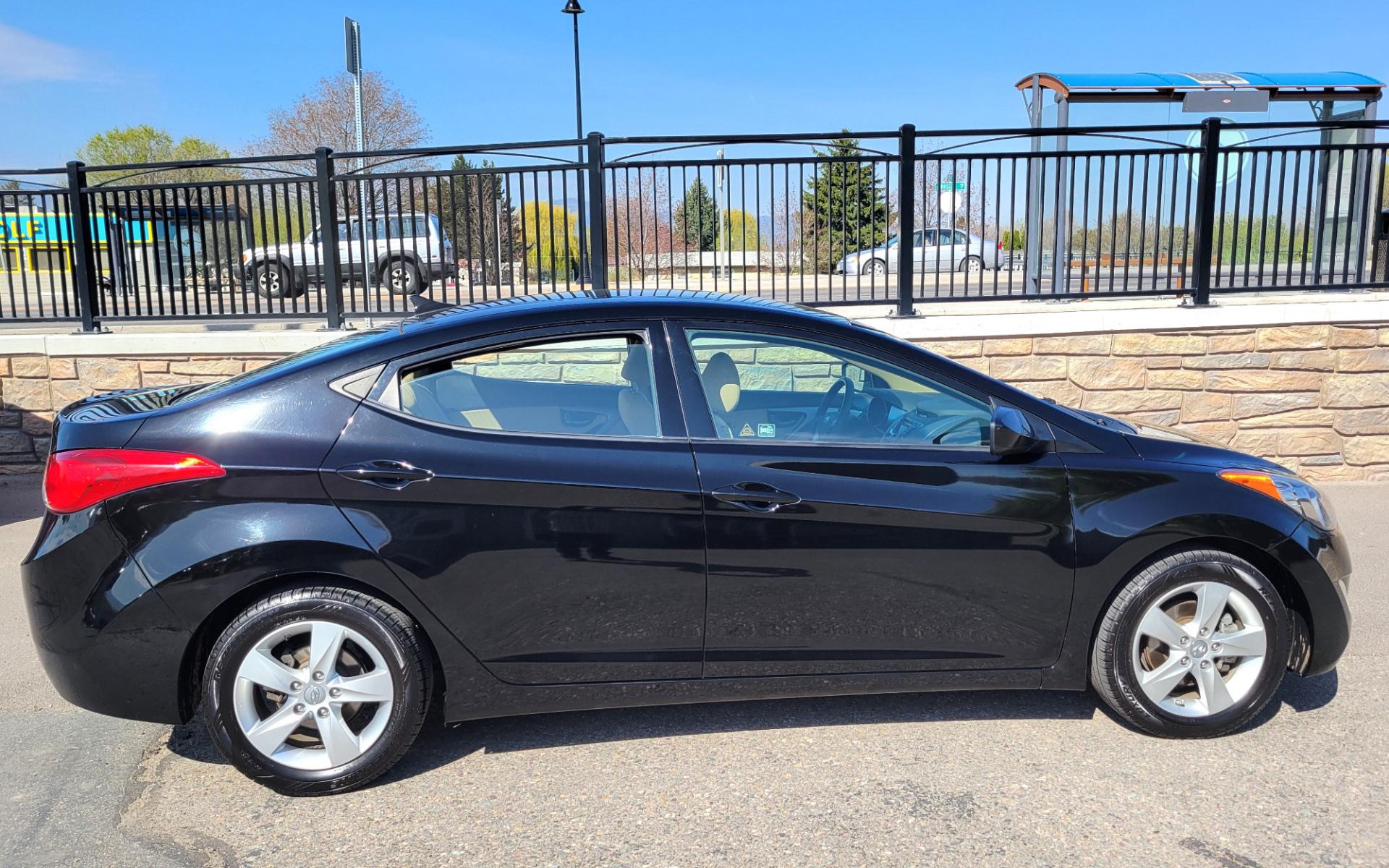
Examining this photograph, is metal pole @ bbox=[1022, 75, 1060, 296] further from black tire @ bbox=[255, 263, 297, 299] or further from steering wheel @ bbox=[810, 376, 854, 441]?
black tire @ bbox=[255, 263, 297, 299]

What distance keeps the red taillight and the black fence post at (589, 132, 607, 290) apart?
4.54 m

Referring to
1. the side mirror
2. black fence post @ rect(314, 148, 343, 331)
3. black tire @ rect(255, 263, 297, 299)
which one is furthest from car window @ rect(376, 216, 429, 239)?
the side mirror

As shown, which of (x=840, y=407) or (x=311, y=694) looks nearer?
(x=311, y=694)

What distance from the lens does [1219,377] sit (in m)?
7.36

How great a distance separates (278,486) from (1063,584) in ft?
8.32

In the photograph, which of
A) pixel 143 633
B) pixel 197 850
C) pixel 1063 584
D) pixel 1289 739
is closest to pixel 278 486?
pixel 143 633

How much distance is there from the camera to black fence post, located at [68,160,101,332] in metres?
7.65

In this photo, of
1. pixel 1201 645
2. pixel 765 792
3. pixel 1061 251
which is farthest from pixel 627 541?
pixel 1061 251

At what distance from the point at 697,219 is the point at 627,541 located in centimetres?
460

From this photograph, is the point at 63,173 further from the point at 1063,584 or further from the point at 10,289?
the point at 1063,584

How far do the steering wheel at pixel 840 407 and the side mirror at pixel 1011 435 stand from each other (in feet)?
1.66

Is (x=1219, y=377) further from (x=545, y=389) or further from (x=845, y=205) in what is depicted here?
(x=545, y=389)

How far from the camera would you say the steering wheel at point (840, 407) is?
3.56 metres

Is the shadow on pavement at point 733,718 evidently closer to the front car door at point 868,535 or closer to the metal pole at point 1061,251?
the front car door at point 868,535
